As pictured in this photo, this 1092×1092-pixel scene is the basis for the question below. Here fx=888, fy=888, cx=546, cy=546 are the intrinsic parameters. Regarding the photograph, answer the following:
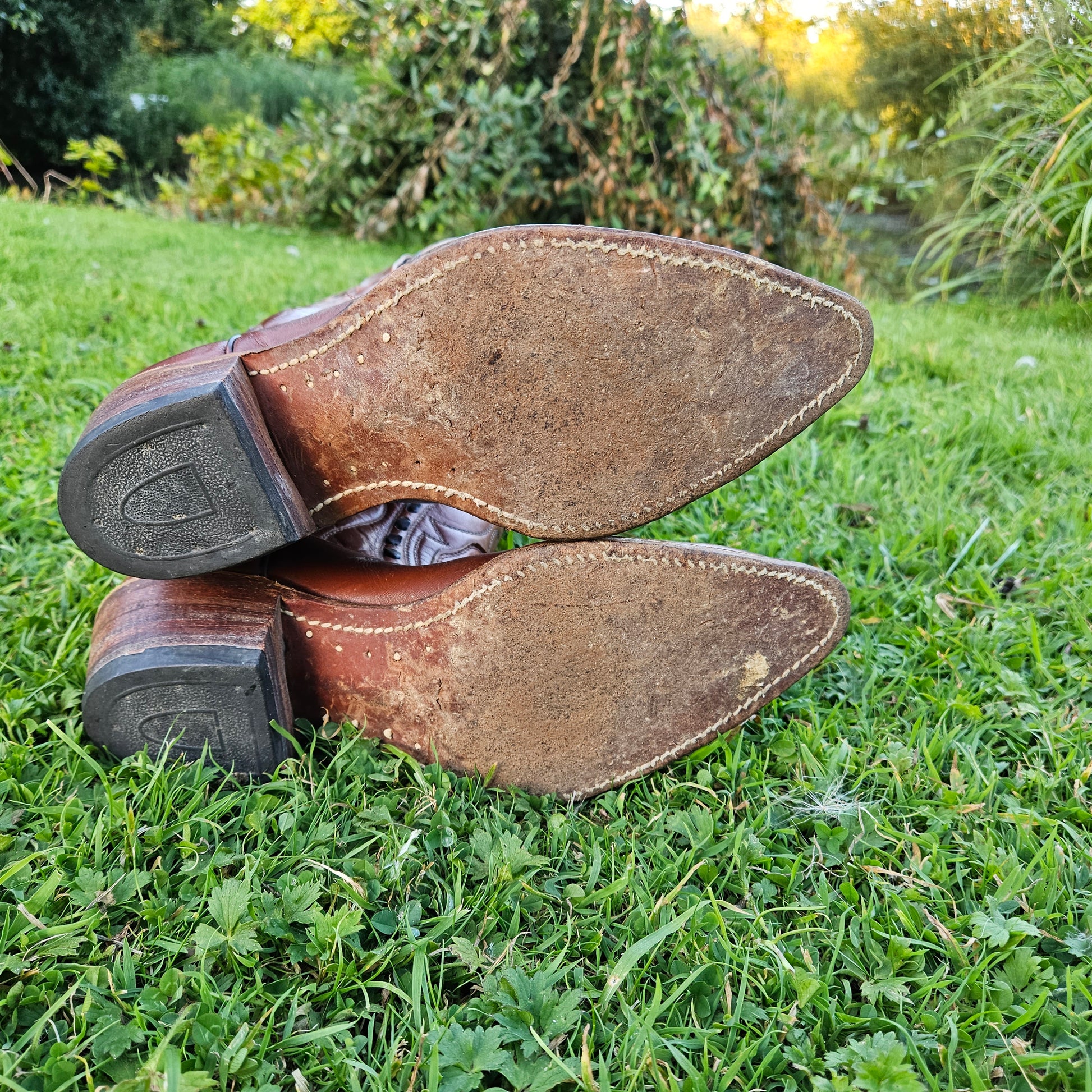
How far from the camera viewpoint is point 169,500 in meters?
1.08

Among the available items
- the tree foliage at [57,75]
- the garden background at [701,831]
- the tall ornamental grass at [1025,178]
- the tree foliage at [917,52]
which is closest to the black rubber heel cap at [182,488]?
the garden background at [701,831]

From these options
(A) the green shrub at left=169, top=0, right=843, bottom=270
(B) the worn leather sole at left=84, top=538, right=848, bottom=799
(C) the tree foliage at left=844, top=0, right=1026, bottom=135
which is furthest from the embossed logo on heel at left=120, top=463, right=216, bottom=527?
(C) the tree foliage at left=844, top=0, right=1026, bottom=135

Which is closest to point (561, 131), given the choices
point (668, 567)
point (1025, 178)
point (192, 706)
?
point (1025, 178)

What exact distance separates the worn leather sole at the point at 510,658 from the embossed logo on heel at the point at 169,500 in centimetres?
16

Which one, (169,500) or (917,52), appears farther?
(917,52)

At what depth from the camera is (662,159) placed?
4.33 m

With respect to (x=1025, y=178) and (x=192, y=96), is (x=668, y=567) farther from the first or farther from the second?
(x=192, y=96)

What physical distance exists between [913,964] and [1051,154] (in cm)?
336

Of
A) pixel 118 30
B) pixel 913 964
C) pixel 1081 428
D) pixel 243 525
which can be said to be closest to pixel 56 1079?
pixel 243 525

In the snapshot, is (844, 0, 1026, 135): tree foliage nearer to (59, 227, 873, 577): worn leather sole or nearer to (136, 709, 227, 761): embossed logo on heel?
(59, 227, 873, 577): worn leather sole

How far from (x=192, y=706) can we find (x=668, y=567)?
64cm

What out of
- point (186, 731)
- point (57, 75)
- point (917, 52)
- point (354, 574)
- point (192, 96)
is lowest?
point (186, 731)

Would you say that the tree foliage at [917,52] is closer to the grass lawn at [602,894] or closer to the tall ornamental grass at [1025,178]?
the tall ornamental grass at [1025,178]

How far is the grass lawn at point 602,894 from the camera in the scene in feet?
2.71
